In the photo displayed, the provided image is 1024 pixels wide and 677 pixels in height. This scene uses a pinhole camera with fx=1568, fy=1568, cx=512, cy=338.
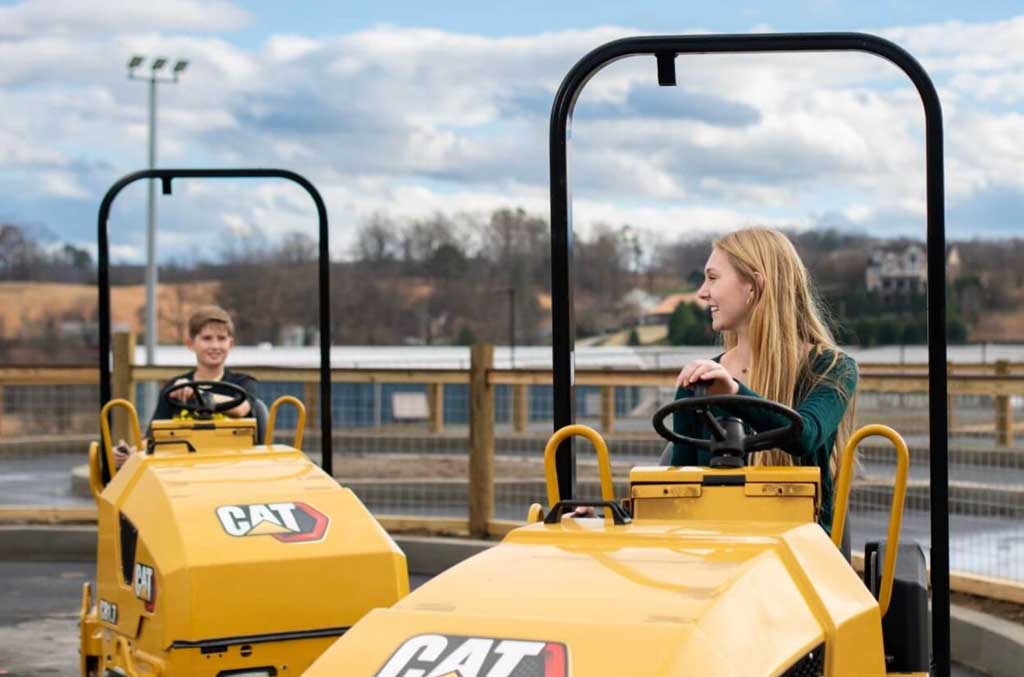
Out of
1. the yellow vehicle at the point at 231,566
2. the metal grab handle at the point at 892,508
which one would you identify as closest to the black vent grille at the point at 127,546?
the yellow vehicle at the point at 231,566

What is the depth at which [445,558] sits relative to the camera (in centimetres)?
968

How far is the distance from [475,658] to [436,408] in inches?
455

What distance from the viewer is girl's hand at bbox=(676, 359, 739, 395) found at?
3484mm

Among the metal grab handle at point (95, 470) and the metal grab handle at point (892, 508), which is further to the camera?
the metal grab handle at point (95, 470)

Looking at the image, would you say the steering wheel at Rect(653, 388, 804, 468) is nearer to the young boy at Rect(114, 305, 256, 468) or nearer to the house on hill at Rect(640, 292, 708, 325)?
the young boy at Rect(114, 305, 256, 468)

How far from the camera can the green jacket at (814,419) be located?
12.0ft

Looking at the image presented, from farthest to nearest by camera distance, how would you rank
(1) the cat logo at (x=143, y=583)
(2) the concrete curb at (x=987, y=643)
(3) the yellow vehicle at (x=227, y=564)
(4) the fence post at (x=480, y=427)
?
(4) the fence post at (x=480, y=427)
(2) the concrete curb at (x=987, y=643)
(1) the cat logo at (x=143, y=583)
(3) the yellow vehicle at (x=227, y=564)

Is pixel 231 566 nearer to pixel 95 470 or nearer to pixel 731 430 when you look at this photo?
pixel 95 470

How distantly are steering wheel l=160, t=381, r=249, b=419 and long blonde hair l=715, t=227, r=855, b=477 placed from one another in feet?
10.1

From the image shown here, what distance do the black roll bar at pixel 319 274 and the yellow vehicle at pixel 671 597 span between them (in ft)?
11.6

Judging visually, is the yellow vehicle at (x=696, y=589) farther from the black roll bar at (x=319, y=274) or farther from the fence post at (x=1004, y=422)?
the fence post at (x=1004, y=422)

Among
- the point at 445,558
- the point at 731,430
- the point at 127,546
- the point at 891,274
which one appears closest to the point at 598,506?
the point at 731,430

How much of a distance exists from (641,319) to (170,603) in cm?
4039

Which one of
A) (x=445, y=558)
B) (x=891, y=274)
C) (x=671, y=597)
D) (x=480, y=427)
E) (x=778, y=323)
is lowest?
(x=445, y=558)
